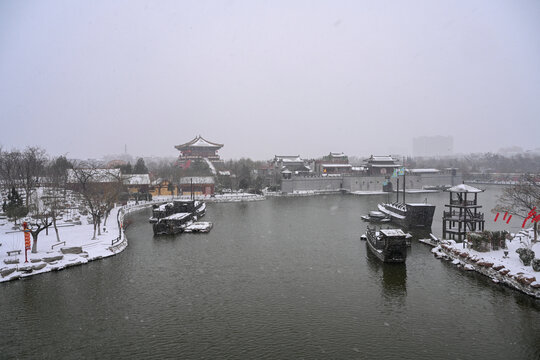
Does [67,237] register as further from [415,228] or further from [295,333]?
[415,228]

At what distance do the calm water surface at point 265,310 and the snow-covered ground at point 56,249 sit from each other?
2.56 ft

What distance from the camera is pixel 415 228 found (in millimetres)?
28172

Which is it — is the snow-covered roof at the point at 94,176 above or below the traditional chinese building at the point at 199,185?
above

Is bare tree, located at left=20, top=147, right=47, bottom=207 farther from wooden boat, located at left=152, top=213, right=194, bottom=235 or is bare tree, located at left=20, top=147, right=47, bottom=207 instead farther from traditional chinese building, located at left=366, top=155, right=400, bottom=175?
traditional chinese building, located at left=366, top=155, right=400, bottom=175

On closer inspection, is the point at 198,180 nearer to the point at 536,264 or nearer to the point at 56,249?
the point at 56,249

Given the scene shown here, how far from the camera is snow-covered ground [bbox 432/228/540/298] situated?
46.4 ft

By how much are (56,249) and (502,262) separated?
23.0 meters

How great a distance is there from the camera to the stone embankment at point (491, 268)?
13859mm

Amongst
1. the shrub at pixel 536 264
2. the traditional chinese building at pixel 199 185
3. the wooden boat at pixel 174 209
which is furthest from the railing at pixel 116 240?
the traditional chinese building at pixel 199 185

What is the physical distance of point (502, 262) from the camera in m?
16.3

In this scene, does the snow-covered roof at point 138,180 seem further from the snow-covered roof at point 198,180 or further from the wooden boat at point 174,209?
the wooden boat at point 174,209

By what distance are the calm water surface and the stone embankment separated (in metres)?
0.47

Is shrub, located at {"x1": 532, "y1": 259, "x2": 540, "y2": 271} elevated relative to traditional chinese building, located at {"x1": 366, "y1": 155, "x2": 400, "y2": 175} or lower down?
lower down

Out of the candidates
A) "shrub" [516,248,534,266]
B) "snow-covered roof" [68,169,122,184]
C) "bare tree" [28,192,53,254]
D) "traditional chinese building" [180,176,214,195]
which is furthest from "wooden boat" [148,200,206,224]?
"shrub" [516,248,534,266]
